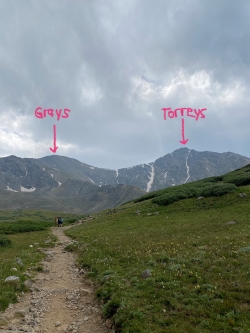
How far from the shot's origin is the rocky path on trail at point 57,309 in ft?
35.0

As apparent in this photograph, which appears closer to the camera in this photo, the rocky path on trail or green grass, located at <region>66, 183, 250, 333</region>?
green grass, located at <region>66, 183, 250, 333</region>

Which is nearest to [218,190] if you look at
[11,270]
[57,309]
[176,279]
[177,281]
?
[176,279]

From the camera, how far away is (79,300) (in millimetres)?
13703

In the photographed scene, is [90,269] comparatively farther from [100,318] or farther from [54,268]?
[100,318]

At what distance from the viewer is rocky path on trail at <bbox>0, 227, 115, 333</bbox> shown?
10664mm

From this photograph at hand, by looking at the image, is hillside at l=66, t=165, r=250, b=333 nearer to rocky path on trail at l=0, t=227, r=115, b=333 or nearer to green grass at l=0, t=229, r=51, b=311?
rocky path on trail at l=0, t=227, r=115, b=333

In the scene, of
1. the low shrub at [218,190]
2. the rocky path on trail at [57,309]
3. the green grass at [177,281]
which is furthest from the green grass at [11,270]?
the low shrub at [218,190]

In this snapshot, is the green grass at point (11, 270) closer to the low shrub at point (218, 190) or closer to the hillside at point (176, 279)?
→ the hillside at point (176, 279)

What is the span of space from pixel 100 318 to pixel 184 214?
31.1 m

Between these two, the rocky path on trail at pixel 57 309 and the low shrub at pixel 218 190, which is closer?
the rocky path on trail at pixel 57 309

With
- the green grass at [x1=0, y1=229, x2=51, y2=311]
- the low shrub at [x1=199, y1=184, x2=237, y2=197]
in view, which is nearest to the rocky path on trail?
the green grass at [x1=0, y1=229, x2=51, y2=311]

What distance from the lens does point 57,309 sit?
12.6 meters

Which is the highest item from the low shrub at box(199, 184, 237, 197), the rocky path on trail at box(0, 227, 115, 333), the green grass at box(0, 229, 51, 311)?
the low shrub at box(199, 184, 237, 197)

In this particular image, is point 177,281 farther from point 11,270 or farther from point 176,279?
point 11,270
